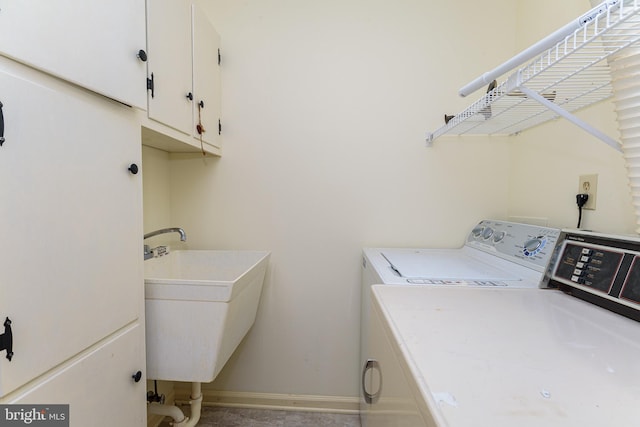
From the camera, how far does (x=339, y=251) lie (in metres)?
1.71

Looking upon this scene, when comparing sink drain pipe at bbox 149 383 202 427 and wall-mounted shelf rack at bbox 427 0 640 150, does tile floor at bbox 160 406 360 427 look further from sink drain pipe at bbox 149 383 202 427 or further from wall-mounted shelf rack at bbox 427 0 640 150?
wall-mounted shelf rack at bbox 427 0 640 150

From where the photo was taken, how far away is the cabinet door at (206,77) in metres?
1.41

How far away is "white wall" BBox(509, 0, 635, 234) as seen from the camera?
1020 mm

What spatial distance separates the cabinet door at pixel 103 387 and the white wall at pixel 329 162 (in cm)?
80

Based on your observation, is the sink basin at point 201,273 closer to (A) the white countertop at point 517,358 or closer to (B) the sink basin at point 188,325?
(B) the sink basin at point 188,325

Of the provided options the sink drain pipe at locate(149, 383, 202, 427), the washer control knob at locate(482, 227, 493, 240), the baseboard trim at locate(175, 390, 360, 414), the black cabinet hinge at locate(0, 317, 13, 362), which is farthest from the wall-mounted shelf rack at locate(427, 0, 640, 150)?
the sink drain pipe at locate(149, 383, 202, 427)

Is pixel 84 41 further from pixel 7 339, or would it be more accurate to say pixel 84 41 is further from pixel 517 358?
pixel 517 358

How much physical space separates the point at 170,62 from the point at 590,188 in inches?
74.7

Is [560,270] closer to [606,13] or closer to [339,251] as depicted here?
[606,13]

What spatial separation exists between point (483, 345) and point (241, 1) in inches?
84.5

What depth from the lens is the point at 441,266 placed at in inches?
49.1

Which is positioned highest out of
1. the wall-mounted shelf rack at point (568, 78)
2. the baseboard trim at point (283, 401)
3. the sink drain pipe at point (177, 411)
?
the wall-mounted shelf rack at point (568, 78)

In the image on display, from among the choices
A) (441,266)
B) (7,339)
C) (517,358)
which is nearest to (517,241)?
(441,266)

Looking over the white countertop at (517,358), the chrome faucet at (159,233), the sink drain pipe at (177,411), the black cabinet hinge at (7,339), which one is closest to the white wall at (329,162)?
the chrome faucet at (159,233)
